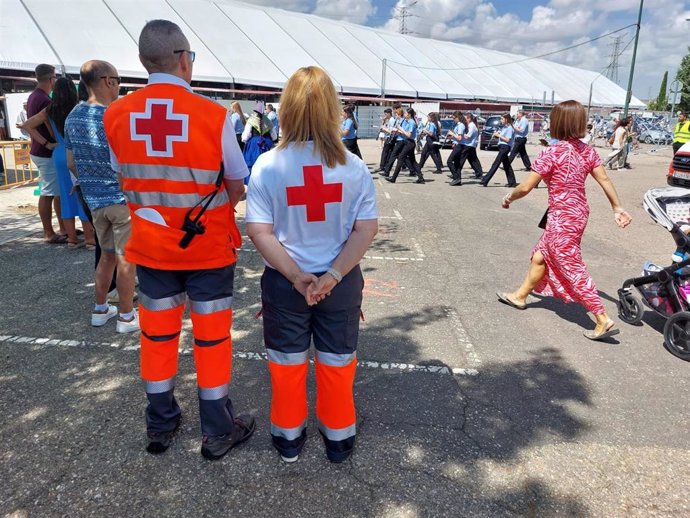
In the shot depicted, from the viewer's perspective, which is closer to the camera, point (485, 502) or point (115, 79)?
point (485, 502)

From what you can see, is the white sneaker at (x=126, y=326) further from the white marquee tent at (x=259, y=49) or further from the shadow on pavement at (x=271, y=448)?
the white marquee tent at (x=259, y=49)

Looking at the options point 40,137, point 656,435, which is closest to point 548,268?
point 656,435

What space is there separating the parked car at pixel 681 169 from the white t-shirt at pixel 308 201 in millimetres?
4815

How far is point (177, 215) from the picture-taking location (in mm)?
2340

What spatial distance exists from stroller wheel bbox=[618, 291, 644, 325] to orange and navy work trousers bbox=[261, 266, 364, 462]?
3.20 metres

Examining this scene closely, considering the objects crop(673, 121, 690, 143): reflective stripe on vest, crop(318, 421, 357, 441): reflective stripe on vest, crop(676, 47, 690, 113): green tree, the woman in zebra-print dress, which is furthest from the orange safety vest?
crop(676, 47, 690, 113): green tree

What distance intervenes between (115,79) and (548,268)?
3.88 meters

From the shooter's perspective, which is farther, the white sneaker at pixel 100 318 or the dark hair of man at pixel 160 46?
the white sneaker at pixel 100 318

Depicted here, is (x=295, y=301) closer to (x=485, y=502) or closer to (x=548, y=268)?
(x=485, y=502)

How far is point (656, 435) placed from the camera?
9.61 ft

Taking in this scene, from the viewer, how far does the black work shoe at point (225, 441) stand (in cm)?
255

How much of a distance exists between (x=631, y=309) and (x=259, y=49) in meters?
32.5

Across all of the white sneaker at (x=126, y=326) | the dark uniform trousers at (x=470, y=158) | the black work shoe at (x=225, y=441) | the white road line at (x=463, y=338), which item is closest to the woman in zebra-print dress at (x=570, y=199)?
the white road line at (x=463, y=338)

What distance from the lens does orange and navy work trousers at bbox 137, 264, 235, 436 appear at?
8.00ft
